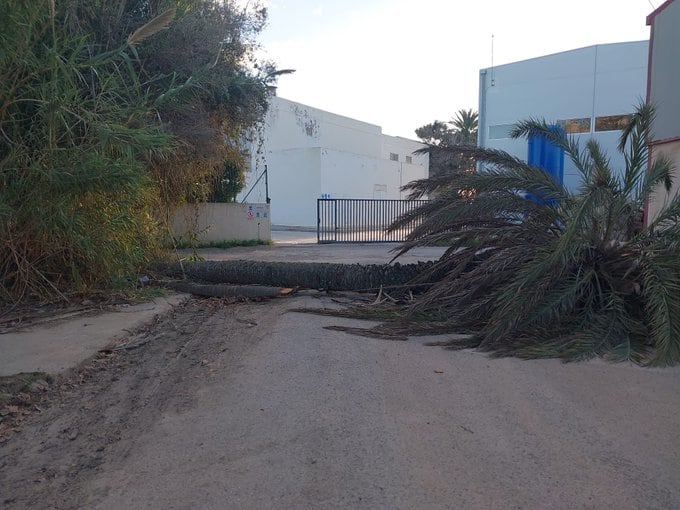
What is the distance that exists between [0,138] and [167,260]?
4492 millimetres

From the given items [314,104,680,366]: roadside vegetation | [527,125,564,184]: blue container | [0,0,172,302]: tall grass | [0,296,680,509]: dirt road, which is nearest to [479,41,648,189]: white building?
[527,125,564,184]: blue container

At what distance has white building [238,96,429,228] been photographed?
107 feet

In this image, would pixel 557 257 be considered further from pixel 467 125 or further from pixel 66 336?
pixel 467 125

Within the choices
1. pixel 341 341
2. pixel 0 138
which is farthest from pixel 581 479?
pixel 0 138

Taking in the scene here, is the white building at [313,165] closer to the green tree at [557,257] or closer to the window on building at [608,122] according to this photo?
the window on building at [608,122]

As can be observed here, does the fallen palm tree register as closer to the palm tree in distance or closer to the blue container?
the blue container

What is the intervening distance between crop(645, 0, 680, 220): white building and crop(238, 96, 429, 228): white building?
1961cm

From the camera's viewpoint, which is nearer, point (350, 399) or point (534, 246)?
point (350, 399)

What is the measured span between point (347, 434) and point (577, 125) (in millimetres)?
24557

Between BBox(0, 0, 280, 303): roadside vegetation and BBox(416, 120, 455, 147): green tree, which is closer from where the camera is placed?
BBox(0, 0, 280, 303): roadside vegetation

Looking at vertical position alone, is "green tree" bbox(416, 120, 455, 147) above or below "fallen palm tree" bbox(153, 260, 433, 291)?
above

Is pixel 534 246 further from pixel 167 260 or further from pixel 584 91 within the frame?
pixel 584 91

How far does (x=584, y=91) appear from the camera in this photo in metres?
25.1

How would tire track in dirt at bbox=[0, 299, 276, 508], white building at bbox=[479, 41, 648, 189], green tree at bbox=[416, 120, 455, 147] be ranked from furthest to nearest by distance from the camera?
green tree at bbox=[416, 120, 455, 147] → white building at bbox=[479, 41, 648, 189] → tire track in dirt at bbox=[0, 299, 276, 508]
